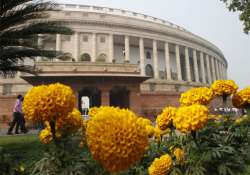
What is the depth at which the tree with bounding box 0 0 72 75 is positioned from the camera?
33.2 ft

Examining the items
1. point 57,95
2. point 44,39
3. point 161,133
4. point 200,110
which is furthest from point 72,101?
point 44,39

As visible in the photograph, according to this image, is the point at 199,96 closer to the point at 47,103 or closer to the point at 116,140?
the point at 47,103

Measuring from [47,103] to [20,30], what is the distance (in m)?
8.87

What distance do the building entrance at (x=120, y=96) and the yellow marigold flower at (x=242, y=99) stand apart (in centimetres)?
1996

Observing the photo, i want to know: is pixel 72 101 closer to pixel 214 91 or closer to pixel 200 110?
pixel 200 110

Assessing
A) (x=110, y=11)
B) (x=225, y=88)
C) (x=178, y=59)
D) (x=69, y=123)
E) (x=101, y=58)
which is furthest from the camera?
(x=178, y=59)

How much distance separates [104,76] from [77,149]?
789 inches

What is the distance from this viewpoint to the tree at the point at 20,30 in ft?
33.2

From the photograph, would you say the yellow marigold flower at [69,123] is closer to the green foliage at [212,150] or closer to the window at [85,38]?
the green foliage at [212,150]

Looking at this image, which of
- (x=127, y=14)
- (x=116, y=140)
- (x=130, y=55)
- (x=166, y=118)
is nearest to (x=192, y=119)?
(x=166, y=118)

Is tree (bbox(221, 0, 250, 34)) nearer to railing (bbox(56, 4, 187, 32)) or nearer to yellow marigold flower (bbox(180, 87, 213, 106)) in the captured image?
yellow marigold flower (bbox(180, 87, 213, 106))

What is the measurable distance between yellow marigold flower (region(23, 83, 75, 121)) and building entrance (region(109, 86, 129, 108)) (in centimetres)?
2096

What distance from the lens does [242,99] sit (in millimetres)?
3602

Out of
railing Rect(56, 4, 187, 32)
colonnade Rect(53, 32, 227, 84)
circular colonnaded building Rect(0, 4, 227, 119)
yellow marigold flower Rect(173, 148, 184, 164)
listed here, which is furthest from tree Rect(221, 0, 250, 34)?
railing Rect(56, 4, 187, 32)
